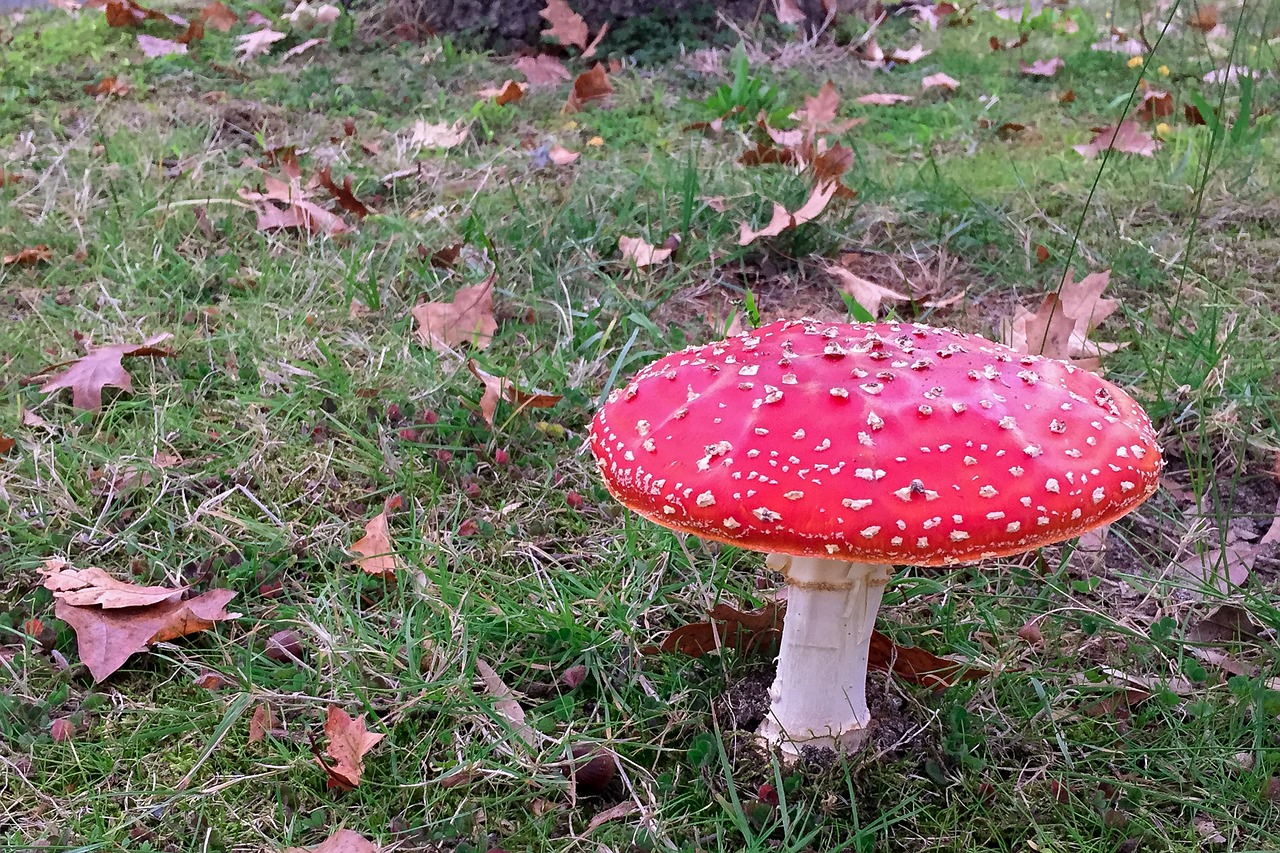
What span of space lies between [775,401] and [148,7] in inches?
235

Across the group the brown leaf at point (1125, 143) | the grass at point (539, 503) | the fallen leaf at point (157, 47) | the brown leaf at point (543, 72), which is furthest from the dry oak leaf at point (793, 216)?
the fallen leaf at point (157, 47)

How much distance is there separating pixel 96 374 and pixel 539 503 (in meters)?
1.42

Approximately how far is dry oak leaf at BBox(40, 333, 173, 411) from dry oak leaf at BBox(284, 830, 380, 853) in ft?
5.50

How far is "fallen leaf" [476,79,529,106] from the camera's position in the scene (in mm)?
4734

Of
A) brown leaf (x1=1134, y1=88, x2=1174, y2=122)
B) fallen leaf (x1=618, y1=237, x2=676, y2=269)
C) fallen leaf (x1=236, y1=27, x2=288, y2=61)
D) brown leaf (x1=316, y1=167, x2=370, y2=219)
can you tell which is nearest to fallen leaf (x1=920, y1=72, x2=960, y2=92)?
brown leaf (x1=1134, y1=88, x2=1174, y2=122)

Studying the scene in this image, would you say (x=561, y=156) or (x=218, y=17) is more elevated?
(x=218, y=17)

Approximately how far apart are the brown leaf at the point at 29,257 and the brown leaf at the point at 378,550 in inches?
82.1

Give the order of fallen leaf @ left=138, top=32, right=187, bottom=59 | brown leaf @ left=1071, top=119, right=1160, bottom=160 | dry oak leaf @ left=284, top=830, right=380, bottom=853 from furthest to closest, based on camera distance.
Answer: fallen leaf @ left=138, top=32, right=187, bottom=59, brown leaf @ left=1071, top=119, right=1160, bottom=160, dry oak leaf @ left=284, top=830, right=380, bottom=853

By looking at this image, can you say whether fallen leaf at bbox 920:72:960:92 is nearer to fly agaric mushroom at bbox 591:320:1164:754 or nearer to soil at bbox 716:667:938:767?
fly agaric mushroom at bbox 591:320:1164:754

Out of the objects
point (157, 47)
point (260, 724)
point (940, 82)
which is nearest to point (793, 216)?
point (940, 82)

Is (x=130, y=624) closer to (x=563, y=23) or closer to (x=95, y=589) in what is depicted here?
(x=95, y=589)

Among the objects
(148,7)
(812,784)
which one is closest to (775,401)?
(812,784)

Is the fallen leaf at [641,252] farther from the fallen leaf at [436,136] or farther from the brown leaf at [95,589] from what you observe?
the brown leaf at [95,589]

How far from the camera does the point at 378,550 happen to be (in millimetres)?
2375
